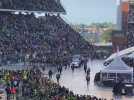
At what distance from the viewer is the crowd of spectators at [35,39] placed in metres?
69.6

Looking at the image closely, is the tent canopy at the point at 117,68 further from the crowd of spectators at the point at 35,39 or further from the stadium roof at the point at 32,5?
the stadium roof at the point at 32,5

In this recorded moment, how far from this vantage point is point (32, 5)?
87.6 meters

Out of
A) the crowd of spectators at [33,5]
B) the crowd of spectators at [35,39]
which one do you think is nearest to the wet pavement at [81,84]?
the crowd of spectators at [35,39]

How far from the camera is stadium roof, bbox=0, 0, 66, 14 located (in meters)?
82.7

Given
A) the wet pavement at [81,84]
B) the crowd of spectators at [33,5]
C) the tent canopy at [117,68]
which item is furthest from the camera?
the crowd of spectators at [33,5]

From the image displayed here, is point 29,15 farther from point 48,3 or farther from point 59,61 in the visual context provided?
point 59,61

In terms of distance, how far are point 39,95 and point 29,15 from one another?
4866 cm

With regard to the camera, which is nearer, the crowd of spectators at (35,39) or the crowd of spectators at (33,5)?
the crowd of spectators at (35,39)

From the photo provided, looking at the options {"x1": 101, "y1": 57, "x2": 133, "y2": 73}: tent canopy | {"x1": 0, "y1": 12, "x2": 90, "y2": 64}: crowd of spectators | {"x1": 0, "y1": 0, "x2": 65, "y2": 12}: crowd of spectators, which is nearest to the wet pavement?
{"x1": 101, "y1": 57, "x2": 133, "y2": 73}: tent canopy

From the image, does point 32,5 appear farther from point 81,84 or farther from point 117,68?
point 117,68

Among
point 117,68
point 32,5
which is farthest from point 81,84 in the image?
point 32,5

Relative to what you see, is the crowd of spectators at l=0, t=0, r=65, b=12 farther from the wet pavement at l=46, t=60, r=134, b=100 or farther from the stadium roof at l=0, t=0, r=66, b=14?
the wet pavement at l=46, t=60, r=134, b=100

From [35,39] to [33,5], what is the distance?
1065 cm

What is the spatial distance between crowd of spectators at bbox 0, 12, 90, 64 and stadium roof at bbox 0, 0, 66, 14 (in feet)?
2.99
